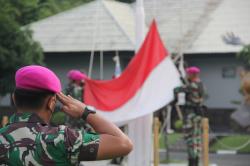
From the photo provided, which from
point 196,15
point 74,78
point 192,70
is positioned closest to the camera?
point 192,70

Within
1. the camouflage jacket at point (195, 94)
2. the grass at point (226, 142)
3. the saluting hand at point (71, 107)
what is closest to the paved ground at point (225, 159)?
the grass at point (226, 142)

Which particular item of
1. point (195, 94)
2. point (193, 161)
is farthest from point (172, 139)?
point (195, 94)

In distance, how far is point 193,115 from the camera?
11.7 m

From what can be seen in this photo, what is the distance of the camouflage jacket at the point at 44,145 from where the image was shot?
299cm

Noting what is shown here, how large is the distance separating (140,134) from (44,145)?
6.88 meters

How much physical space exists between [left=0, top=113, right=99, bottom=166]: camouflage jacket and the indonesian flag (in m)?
6.71

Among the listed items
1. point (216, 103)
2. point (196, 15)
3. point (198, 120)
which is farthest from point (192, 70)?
point (196, 15)

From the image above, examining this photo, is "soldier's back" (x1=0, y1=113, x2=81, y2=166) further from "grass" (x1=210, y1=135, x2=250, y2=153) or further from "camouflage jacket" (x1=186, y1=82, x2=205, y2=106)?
"grass" (x1=210, y1=135, x2=250, y2=153)

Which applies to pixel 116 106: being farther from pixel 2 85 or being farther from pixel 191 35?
pixel 191 35

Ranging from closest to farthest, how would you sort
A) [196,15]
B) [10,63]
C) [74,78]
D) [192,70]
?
1. [192,70]
2. [74,78]
3. [10,63]
4. [196,15]

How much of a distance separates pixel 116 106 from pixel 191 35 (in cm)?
1662

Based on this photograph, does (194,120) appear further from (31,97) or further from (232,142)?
(31,97)

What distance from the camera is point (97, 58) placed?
2628 centimetres

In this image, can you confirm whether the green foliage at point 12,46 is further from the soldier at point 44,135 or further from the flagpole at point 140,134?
the soldier at point 44,135
